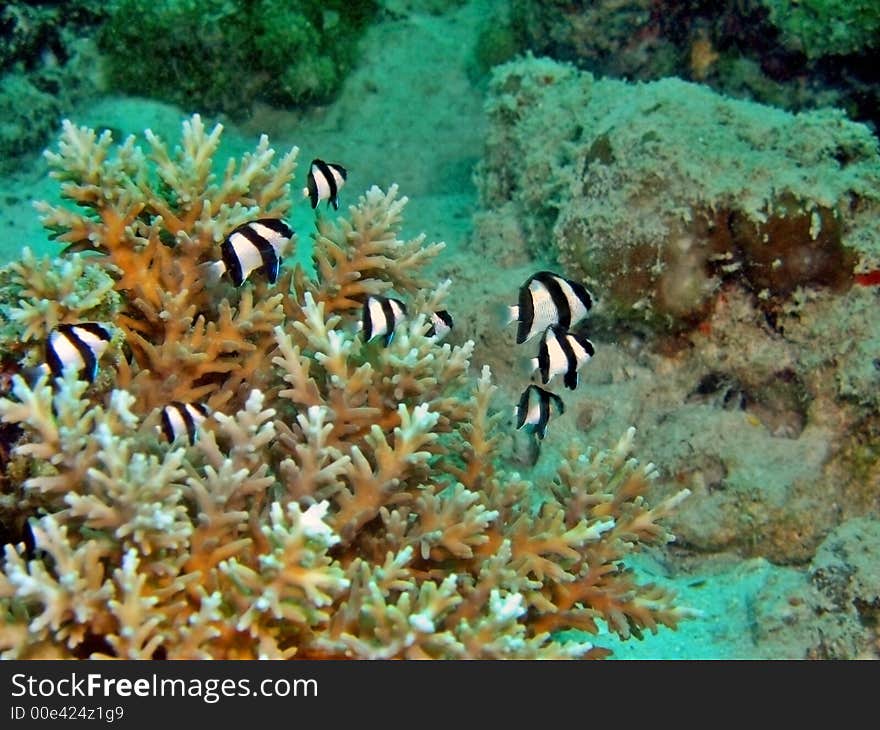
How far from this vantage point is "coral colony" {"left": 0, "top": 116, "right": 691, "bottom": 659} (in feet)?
8.38

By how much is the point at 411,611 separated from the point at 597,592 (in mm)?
1014

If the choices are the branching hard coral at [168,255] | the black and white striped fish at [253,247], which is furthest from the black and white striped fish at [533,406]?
the black and white striped fish at [253,247]

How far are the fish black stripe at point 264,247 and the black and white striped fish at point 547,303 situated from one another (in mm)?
1221

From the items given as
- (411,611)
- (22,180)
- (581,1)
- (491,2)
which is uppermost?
(491,2)

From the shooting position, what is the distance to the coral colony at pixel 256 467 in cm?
255

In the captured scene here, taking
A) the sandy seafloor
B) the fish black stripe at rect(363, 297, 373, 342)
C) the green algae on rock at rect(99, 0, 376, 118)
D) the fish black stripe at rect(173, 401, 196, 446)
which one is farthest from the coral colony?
the green algae on rock at rect(99, 0, 376, 118)

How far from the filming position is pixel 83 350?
293cm

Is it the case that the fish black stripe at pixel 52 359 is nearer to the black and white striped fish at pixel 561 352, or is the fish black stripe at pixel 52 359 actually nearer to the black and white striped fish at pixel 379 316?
the black and white striped fish at pixel 379 316

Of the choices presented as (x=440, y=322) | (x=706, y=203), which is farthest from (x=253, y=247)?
(x=706, y=203)

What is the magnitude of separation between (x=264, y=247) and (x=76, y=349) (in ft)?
2.91

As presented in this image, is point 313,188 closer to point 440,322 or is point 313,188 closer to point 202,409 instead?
point 440,322
